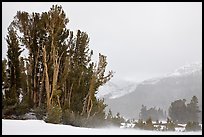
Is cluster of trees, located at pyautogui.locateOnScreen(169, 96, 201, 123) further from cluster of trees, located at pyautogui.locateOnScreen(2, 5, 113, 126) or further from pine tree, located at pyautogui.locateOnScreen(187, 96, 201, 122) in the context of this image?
cluster of trees, located at pyautogui.locateOnScreen(2, 5, 113, 126)

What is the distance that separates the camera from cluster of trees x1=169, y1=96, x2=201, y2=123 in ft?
106

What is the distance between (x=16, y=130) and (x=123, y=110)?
83.6 meters

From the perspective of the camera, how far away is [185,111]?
33.6m

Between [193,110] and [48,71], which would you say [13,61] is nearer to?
[48,71]

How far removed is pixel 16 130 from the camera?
858 centimetres

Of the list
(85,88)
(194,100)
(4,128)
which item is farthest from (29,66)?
(194,100)

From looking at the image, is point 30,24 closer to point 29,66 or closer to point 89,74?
point 29,66

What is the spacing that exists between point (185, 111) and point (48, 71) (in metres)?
19.6

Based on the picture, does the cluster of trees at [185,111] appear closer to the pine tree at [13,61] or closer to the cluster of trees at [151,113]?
the cluster of trees at [151,113]

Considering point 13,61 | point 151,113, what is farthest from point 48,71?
point 151,113

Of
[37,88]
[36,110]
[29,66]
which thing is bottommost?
[36,110]

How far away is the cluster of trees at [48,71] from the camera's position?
57.9ft

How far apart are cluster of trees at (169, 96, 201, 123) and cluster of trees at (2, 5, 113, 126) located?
46.9 ft

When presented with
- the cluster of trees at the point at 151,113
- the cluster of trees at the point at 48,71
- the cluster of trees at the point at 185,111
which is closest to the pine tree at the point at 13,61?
the cluster of trees at the point at 48,71
